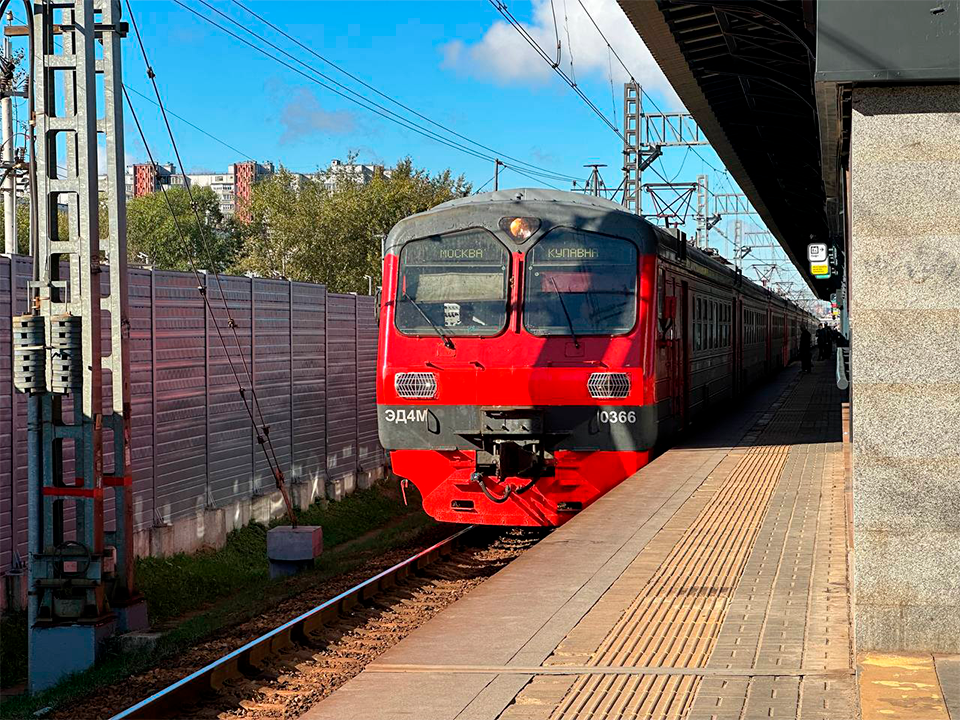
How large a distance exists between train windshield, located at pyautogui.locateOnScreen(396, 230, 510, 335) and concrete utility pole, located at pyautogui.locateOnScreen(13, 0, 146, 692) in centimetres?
A: 354

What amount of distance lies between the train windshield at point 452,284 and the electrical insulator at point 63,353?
3.85m

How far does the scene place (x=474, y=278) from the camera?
A: 1181cm

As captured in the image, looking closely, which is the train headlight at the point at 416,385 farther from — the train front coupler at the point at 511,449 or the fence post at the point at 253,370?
the fence post at the point at 253,370

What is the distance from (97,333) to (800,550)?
5.05 meters

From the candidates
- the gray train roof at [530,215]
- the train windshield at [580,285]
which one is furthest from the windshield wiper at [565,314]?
the gray train roof at [530,215]

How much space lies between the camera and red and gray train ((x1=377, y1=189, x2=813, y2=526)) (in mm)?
11422

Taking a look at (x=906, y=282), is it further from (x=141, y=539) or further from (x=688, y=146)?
(x=688, y=146)

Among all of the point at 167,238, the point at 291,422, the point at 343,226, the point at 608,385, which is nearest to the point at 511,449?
the point at 608,385

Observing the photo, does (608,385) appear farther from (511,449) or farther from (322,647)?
(322,647)

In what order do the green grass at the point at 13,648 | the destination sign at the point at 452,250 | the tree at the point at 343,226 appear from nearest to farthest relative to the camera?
the green grass at the point at 13,648 → the destination sign at the point at 452,250 → the tree at the point at 343,226

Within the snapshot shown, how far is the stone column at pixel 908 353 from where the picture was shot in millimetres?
4965

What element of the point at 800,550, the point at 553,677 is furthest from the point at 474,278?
the point at 553,677

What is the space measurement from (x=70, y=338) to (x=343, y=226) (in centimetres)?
3587

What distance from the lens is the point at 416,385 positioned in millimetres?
11711
